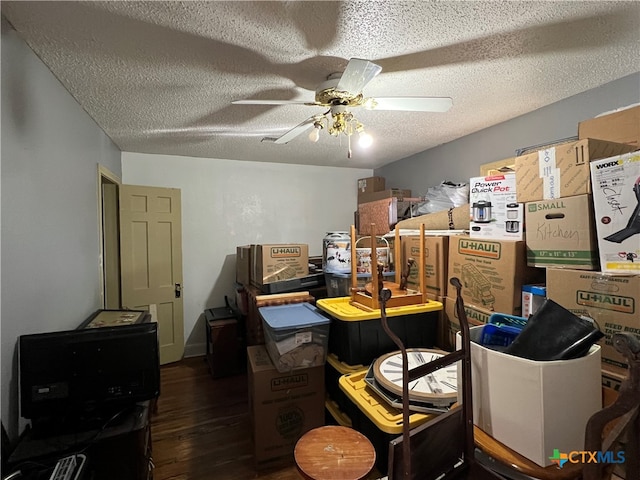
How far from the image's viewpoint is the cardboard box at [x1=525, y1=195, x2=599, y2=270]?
1.35 metres

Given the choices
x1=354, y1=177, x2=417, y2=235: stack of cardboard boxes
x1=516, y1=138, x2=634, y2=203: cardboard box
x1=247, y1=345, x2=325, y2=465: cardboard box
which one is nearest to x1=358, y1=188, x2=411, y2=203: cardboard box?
x1=354, y1=177, x2=417, y2=235: stack of cardboard boxes

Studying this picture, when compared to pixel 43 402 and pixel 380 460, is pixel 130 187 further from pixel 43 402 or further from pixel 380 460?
pixel 380 460

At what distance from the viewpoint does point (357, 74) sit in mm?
1352

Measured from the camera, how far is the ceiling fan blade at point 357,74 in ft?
4.12

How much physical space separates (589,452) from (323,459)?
33.1 inches

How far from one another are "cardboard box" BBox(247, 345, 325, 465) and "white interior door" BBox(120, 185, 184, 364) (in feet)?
6.05

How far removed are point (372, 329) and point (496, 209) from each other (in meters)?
1.03

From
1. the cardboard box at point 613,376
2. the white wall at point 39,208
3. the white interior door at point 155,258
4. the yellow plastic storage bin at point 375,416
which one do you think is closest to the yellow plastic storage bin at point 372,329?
the yellow plastic storage bin at point 375,416

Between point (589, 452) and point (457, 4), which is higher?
point (457, 4)

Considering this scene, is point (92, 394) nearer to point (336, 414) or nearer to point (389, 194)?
point (336, 414)

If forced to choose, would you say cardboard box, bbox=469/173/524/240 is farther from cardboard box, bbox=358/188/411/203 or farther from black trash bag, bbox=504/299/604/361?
cardboard box, bbox=358/188/411/203

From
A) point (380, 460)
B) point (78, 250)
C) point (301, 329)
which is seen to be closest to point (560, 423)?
point (380, 460)

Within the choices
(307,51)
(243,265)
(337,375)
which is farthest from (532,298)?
(243,265)

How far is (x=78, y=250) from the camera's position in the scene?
1.93 meters
